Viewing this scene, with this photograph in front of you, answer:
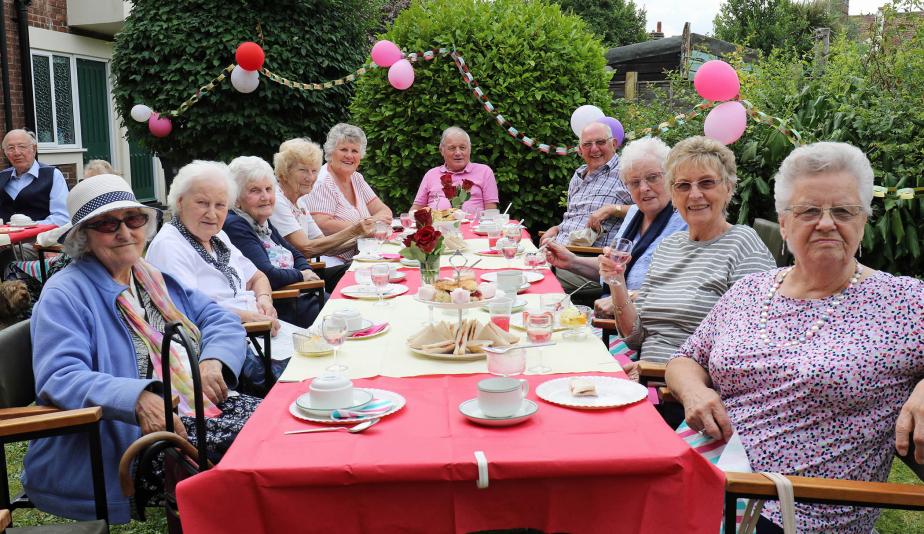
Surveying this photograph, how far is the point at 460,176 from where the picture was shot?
22.6 feet

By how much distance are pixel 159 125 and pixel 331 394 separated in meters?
8.35

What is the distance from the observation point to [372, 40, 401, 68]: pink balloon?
7.62m

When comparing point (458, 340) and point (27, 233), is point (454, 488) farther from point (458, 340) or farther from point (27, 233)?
point (27, 233)

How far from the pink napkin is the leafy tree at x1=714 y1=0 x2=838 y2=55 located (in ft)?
78.5

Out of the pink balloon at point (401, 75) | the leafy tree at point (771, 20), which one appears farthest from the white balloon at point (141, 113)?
the leafy tree at point (771, 20)

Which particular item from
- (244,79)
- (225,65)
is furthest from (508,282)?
(225,65)

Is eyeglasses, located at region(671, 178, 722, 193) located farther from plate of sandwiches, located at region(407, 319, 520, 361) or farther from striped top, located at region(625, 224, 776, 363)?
plate of sandwiches, located at region(407, 319, 520, 361)

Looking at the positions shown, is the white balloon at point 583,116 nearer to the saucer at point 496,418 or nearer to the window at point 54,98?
the saucer at point 496,418

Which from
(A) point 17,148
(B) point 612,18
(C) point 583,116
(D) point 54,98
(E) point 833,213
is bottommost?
(E) point 833,213

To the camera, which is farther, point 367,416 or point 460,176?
point 460,176

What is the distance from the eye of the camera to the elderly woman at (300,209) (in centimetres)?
498

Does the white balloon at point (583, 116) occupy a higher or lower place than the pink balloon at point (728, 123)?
higher

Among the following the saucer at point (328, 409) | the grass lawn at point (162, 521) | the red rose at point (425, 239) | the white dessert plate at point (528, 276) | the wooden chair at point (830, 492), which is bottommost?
the grass lawn at point (162, 521)

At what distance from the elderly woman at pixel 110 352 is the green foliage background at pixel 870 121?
3.32 m
